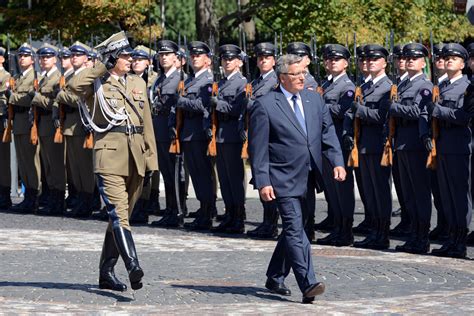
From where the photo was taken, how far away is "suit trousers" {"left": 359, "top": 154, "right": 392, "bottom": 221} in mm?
15344

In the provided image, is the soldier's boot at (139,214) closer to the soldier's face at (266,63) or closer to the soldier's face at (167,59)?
the soldier's face at (167,59)

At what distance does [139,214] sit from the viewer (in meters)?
18.0

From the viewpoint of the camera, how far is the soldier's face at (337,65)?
15.9m

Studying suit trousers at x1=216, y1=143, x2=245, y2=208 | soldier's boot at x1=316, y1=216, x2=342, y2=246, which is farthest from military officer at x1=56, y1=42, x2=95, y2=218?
soldier's boot at x1=316, y1=216, x2=342, y2=246

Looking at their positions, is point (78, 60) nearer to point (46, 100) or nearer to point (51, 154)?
point (46, 100)

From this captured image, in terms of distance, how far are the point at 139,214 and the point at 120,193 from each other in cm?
630

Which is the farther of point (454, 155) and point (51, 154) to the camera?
point (51, 154)

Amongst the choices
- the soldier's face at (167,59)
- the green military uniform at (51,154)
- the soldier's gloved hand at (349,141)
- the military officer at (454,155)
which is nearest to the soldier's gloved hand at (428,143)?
the military officer at (454,155)

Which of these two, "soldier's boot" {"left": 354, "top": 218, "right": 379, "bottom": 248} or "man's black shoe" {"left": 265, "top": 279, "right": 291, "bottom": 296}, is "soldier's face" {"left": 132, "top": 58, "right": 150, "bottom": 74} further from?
"man's black shoe" {"left": 265, "top": 279, "right": 291, "bottom": 296}

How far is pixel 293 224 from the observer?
11.3 meters

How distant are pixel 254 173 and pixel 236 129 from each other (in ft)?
17.4

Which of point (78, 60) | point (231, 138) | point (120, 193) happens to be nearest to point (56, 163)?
point (78, 60)

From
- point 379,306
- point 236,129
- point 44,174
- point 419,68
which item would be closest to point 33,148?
point 44,174

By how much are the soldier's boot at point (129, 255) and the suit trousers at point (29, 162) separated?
815 centimetres
